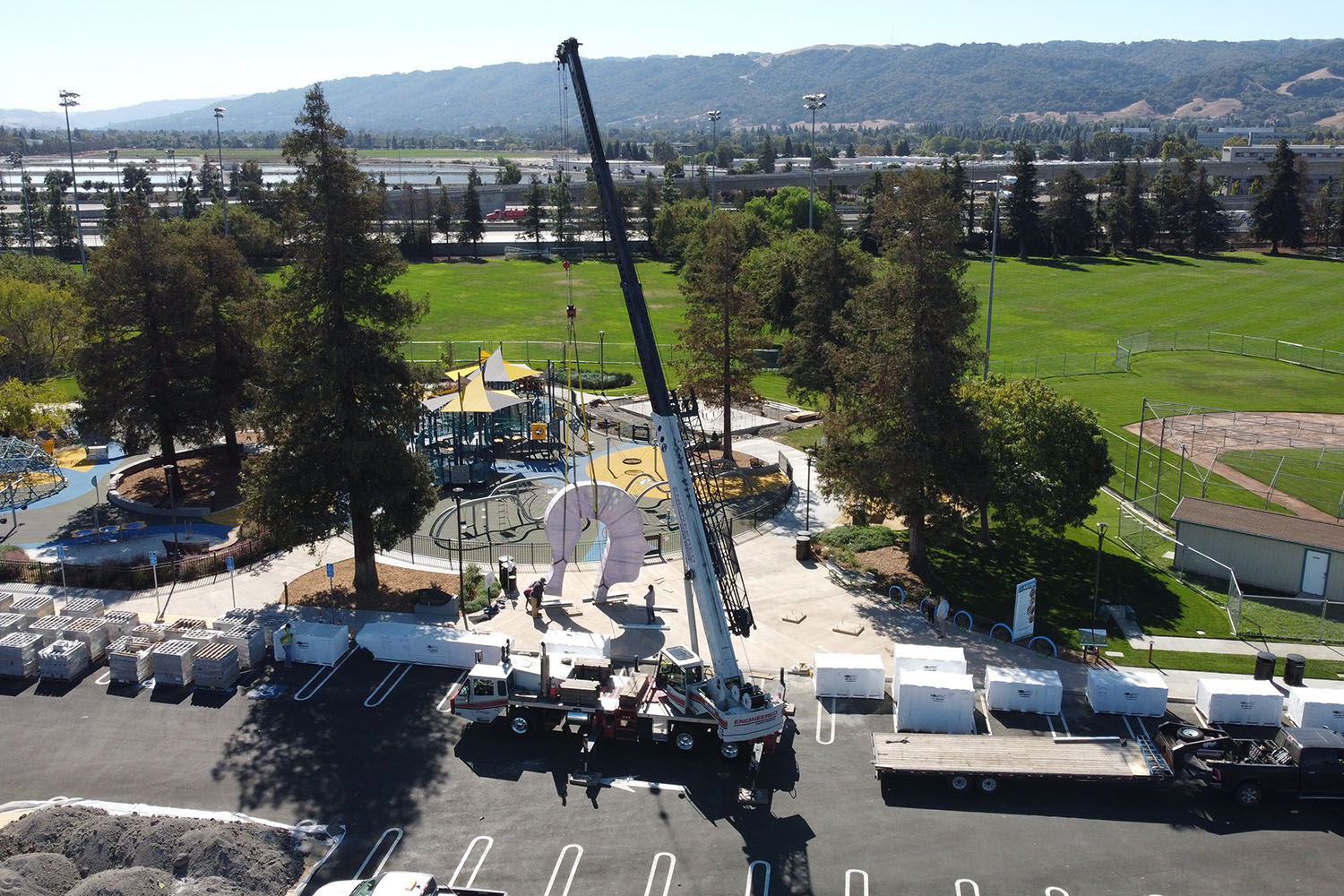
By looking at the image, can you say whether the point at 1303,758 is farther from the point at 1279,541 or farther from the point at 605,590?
the point at 605,590

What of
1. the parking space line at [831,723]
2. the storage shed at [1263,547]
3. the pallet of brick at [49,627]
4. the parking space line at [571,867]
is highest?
the storage shed at [1263,547]

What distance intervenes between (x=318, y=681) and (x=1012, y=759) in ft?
64.6

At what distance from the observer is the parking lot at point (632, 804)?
2256cm

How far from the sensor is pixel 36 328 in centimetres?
6594

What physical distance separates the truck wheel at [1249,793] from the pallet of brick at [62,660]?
32.0m

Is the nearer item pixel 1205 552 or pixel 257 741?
pixel 257 741

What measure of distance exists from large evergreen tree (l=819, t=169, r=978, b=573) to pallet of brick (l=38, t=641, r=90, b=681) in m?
25.5

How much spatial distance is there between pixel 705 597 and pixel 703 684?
2575mm

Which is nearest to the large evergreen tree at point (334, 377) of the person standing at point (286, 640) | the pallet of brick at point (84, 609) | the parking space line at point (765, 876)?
the person standing at point (286, 640)

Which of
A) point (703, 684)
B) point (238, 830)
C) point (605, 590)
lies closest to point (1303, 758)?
point (703, 684)

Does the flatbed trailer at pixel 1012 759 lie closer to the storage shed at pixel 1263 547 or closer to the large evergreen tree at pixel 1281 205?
the storage shed at pixel 1263 547

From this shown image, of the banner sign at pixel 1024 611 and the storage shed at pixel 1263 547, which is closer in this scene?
the banner sign at pixel 1024 611

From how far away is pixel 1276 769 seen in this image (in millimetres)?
24859

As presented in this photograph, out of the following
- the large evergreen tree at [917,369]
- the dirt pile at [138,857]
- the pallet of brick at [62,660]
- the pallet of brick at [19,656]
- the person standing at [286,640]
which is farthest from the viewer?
the large evergreen tree at [917,369]
